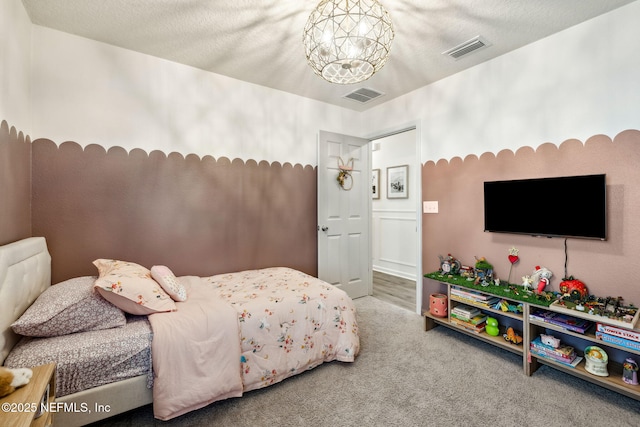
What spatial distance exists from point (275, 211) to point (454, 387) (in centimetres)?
241

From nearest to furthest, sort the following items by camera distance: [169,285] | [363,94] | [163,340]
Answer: [163,340]
[169,285]
[363,94]

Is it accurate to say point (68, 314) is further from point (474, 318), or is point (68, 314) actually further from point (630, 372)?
point (630, 372)

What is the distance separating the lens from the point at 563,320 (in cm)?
212

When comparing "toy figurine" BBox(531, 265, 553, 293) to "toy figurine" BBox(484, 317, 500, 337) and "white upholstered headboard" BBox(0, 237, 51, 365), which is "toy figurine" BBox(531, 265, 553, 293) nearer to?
"toy figurine" BBox(484, 317, 500, 337)

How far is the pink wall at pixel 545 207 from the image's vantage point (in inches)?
80.9

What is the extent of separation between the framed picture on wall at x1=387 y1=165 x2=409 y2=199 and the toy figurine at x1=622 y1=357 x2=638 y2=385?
346 cm

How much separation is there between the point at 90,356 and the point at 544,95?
3.68m

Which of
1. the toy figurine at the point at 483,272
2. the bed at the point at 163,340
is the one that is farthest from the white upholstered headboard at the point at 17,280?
the toy figurine at the point at 483,272

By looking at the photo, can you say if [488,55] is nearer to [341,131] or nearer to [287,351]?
[341,131]

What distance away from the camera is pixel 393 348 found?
8.52 feet

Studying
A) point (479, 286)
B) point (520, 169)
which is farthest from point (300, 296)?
point (520, 169)

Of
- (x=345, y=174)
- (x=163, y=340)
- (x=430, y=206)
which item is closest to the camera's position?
(x=163, y=340)

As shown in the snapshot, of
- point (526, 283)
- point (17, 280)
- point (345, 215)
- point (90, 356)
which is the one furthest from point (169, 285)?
point (526, 283)

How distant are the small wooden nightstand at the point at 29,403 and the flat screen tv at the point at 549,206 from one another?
3170 millimetres
